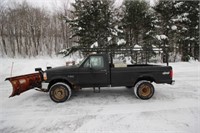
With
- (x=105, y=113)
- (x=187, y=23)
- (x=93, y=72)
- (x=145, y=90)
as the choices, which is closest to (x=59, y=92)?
(x=93, y=72)

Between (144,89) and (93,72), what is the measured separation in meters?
2.04

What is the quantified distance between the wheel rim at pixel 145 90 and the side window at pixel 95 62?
67.7 inches

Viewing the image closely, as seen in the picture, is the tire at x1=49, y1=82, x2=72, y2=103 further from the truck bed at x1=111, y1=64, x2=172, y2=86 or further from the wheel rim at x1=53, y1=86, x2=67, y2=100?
the truck bed at x1=111, y1=64, x2=172, y2=86

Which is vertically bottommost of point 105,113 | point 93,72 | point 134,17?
point 105,113

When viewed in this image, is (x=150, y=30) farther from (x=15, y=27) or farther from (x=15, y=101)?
(x=15, y=27)

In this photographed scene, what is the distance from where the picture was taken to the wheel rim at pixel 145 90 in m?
5.84

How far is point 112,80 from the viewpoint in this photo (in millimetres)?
5910

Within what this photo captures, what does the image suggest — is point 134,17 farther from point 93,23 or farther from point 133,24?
point 93,23

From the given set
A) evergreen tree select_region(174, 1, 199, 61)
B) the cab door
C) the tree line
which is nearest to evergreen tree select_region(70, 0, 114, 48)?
the tree line

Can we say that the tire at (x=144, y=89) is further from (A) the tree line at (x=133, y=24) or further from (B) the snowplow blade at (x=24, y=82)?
(A) the tree line at (x=133, y=24)

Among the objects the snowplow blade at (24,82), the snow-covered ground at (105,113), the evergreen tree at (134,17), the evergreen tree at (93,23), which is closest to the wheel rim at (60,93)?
the snow-covered ground at (105,113)

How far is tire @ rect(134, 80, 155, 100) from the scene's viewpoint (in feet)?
19.1

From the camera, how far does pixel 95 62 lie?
19.4 ft

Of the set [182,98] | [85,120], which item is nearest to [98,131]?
[85,120]
